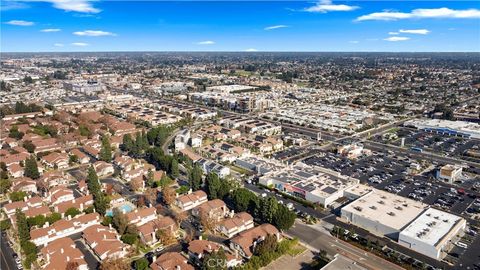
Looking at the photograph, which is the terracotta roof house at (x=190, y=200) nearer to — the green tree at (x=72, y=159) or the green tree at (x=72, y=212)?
the green tree at (x=72, y=212)

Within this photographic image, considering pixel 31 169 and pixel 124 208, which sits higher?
pixel 31 169

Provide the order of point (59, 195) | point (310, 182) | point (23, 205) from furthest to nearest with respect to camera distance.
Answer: point (310, 182), point (59, 195), point (23, 205)

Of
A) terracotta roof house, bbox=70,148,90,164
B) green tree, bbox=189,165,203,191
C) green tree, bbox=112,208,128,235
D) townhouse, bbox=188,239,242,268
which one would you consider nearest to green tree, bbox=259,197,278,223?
townhouse, bbox=188,239,242,268

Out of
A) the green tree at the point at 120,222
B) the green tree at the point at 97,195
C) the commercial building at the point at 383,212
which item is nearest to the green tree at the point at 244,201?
the commercial building at the point at 383,212

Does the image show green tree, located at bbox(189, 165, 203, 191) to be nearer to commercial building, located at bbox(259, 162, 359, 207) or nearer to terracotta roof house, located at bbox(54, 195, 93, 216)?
commercial building, located at bbox(259, 162, 359, 207)

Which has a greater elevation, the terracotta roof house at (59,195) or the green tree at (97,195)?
the green tree at (97,195)

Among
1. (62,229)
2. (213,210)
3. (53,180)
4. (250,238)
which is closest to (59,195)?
(53,180)

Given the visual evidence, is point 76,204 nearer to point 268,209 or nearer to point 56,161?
point 56,161
